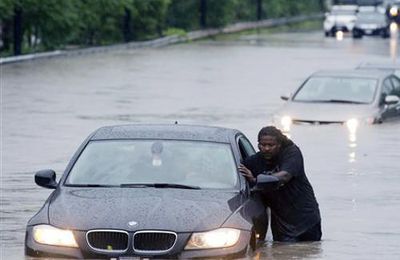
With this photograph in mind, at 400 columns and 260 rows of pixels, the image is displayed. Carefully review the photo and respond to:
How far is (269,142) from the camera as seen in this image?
1312 cm

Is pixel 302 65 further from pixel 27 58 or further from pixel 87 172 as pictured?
pixel 87 172

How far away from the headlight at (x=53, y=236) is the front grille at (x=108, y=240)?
0.13 meters

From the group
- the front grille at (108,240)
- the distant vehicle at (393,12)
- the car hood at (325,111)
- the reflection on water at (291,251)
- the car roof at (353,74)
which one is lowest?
the distant vehicle at (393,12)

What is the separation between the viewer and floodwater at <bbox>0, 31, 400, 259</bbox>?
1568 centimetres

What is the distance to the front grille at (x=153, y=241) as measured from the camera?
36.9 ft

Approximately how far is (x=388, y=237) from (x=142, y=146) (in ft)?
9.54

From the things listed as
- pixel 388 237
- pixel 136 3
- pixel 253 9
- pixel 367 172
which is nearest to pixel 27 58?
pixel 136 3

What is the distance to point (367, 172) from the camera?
21.5 meters

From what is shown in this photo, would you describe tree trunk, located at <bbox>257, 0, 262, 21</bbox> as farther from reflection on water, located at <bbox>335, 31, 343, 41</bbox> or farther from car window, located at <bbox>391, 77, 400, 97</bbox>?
car window, located at <bbox>391, 77, 400, 97</bbox>

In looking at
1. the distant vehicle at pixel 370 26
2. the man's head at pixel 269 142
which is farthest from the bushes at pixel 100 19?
the man's head at pixel 269 142

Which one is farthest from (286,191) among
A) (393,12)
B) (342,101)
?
(393,12)

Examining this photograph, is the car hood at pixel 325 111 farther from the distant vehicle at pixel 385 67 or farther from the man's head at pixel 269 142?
the man's head at pixel 269 142

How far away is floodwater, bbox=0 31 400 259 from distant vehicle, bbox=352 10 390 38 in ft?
51.1

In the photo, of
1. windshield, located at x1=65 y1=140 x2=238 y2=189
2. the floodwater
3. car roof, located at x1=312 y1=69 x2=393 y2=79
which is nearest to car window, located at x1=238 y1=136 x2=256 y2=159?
windshield, located at x1=65 y1=140 x2=238 y2=189
